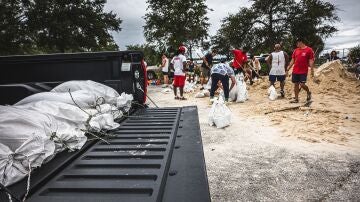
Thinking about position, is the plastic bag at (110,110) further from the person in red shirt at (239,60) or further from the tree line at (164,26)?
the tree line at (164,26)

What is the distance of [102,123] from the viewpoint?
2.04 m

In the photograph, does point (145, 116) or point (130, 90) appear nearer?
point (145, 116)

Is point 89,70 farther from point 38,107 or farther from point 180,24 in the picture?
point 180,24

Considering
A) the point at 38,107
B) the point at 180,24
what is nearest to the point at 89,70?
the point at 38,107

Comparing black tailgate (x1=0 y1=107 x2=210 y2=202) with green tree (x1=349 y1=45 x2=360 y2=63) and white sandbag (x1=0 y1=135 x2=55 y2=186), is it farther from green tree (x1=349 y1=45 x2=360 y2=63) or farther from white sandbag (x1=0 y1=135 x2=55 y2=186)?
green tree (x1=349 y1=45 x2=360 y2=63)

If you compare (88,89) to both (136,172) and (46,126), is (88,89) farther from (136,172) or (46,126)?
(136,172)

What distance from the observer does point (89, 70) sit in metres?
3.08

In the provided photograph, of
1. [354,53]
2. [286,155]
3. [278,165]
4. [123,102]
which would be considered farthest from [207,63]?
[354,53]

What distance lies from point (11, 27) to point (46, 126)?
764 inches

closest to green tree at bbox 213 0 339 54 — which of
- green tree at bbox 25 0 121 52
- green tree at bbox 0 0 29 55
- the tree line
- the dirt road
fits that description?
the tree line

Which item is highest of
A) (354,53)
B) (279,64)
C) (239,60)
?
(354,53)

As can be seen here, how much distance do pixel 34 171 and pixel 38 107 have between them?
23.7 inches

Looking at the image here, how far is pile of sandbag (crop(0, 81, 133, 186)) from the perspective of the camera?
1.19 metres

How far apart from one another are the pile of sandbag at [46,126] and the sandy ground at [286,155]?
147cm
